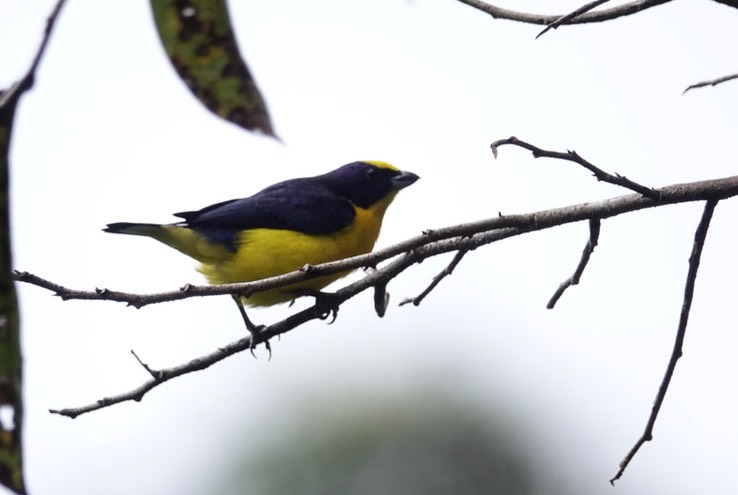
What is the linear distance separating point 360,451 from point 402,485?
84 centimetres

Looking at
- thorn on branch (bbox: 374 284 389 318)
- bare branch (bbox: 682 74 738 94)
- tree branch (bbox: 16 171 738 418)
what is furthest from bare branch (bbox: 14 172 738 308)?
thorn on branch (bbox: 374 284 389 318)

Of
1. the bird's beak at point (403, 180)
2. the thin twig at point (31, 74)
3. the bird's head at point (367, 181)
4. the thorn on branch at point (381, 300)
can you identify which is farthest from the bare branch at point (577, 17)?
the bird's beak at point (403, 180)

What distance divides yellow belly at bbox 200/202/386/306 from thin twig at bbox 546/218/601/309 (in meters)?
2.25

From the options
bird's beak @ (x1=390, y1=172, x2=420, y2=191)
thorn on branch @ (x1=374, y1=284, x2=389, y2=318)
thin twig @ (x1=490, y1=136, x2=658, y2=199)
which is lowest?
bird's beak @ (x1=390, y1=172, x2=420, y2=191)

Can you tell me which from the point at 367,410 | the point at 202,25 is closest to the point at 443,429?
the point at 367,410

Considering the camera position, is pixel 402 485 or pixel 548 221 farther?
pixel 402 485

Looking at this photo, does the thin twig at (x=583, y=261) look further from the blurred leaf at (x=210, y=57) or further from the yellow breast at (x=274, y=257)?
the yellow breast at (x=274, y=257)

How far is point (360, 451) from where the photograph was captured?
15922mm

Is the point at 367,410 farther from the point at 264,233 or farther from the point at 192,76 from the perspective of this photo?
the point at 192,76

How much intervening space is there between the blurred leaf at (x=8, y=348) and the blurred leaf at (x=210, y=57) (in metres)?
0.19

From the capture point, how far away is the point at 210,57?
86 centimetres

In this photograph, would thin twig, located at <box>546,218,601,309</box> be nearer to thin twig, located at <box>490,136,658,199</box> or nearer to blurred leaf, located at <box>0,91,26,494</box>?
thin twig, located at <box>490,136,658,199</box>

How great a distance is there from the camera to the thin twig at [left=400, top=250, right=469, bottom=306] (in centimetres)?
320

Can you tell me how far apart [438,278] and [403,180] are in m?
3.45
